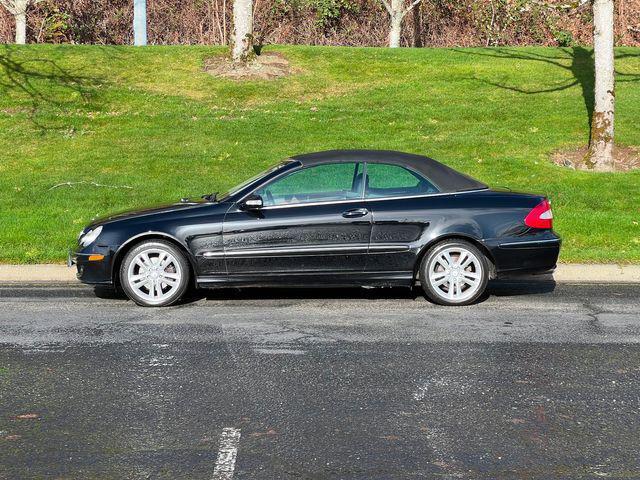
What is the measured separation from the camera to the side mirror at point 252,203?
9.40 metres

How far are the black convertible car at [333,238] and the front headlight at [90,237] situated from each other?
14mm

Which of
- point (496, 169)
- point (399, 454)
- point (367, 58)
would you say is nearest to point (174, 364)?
point (399, 454)

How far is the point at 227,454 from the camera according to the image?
5.18 metres

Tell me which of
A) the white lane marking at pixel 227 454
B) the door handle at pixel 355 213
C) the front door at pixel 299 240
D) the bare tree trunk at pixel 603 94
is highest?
the bare tree trunk at pixel 603 94

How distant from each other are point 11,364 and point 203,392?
162cm

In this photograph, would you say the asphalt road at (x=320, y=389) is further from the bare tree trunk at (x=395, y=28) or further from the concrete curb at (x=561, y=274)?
the bare tree trunk at (x=395, y=28)

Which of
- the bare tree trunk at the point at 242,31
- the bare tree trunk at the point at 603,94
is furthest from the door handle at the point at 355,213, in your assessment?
the bare tree trunk at the point at 242,31

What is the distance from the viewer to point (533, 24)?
3509 centimetres

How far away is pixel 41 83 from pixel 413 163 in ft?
48.6

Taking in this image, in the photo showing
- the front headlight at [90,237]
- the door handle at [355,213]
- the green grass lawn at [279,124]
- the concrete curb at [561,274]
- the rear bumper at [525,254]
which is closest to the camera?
the door handle at [355,213]

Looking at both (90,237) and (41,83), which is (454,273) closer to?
(90,237)

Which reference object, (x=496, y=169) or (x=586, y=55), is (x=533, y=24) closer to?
(x=586, y=55)

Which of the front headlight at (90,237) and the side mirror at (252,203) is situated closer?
the side mirror at (252,203)

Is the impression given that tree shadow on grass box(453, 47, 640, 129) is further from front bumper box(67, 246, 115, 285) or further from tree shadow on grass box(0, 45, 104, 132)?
front bumper box(67, 246, 115, 285)
